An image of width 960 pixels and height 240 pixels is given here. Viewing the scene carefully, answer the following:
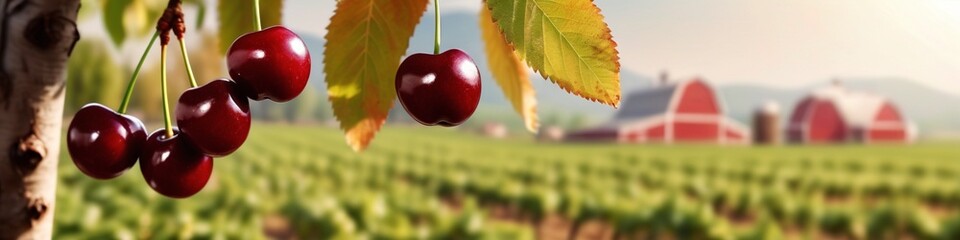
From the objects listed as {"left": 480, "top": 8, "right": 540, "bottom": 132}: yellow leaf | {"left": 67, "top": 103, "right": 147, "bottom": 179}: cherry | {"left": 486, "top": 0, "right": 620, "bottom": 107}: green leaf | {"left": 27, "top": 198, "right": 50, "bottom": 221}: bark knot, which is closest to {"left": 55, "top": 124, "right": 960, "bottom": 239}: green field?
{"left": 27, "top": 198, "right": 50, "bottom": 221}: bark knot

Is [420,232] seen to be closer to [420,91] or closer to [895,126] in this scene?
[420,91]

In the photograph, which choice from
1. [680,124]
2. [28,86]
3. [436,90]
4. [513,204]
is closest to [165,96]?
[28,86]

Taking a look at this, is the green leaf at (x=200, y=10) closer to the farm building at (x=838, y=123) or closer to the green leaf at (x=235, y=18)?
the green leaf at (x=235, y=18)

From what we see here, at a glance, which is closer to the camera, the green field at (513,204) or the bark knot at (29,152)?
the bark knot at (29,152)

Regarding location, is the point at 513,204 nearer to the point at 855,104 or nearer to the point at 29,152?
the point at 29,152

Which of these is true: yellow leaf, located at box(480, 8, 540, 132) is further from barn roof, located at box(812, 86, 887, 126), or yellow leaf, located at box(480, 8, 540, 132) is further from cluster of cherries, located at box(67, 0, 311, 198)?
barn roof, located at box(812, 86, 887, 126)

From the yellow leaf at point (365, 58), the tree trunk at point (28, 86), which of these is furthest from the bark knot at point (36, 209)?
the yellow leaf at point (365, 58)
